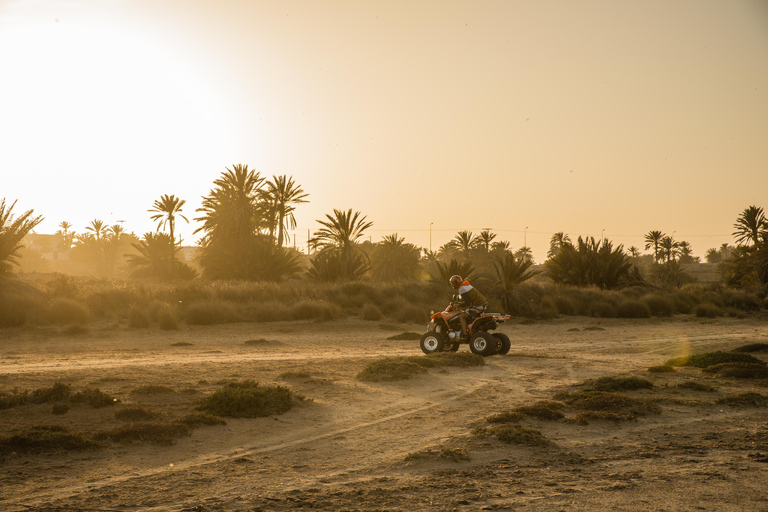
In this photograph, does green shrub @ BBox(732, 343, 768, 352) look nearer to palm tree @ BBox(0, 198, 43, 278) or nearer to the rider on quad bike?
the rider on quad bike

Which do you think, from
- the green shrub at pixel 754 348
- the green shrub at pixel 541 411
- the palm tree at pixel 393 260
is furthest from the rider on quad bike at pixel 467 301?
the palm tree at pixel 393 260

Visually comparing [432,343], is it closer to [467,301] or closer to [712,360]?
[467,301]

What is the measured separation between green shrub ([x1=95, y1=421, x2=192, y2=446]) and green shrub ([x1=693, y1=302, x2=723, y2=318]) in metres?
29.4

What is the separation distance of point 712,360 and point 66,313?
2014 centimetres

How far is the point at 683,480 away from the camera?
5734 mm

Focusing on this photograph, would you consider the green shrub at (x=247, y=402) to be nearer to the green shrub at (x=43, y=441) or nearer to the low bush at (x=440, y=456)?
the green shrub at (x=43, y=441)

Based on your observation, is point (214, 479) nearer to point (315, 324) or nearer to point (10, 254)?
point (315, 324)

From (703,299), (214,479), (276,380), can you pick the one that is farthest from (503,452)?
(703,299)

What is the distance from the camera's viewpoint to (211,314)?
75.8 ft

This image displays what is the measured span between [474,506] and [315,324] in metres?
19.0

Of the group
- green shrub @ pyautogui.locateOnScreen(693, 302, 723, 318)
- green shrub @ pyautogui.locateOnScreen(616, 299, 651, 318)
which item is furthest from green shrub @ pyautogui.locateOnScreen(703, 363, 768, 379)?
green shrub @ pyautogui.locateOnScreen(693, 302, 723, 318)

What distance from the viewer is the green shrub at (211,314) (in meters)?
22.7

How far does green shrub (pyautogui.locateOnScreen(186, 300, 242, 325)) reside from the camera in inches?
895

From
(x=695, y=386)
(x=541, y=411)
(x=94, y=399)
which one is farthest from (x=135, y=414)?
(x=695, y=386)
